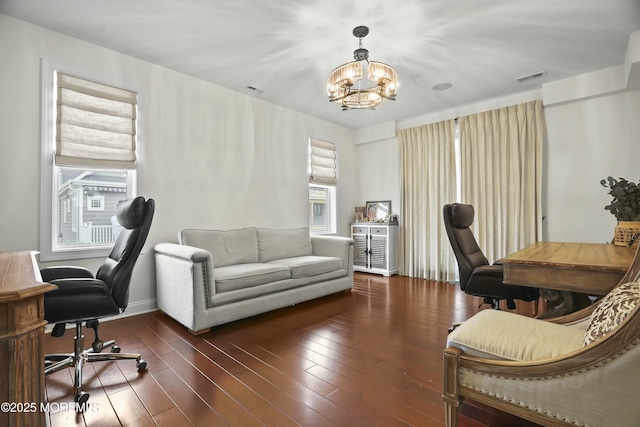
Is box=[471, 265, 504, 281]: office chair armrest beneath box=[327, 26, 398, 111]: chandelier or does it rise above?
beneath

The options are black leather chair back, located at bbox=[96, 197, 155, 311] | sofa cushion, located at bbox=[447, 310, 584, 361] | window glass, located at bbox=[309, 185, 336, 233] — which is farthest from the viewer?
→ window glass, located at bbox=[309, 185, 336, 233]

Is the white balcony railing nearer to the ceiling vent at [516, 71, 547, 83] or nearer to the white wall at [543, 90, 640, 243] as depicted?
the ceiling vent at [516, 71, 547, 83]

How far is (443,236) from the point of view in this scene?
456 cm

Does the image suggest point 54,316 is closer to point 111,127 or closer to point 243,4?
point 111,127

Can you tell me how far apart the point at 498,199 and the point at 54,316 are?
4.74 meters

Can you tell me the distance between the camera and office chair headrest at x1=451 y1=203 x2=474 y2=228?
260 centimetres

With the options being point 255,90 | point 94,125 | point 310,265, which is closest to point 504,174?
point 310,265

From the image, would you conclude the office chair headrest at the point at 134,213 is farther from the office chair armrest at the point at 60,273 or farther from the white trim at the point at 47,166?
the white trim at the point at 47,166

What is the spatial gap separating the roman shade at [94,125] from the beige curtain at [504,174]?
4.39 m

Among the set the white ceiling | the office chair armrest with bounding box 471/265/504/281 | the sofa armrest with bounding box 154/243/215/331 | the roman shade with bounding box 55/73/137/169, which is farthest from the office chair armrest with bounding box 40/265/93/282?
the office chair armrest with bounding box 471/265/504/281

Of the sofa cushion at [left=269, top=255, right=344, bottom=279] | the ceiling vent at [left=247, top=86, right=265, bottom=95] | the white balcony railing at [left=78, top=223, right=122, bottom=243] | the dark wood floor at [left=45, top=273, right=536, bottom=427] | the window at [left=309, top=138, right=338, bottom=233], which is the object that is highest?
→ the ceiling vent at [left=247, top=86, right=265, bottom=95]

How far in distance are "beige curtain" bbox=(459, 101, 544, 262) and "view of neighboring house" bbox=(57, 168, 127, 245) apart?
180 inches

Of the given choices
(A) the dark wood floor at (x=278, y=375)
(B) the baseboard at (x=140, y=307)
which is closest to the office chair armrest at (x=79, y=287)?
(A) the dark wood floor at (x=278, y=375)

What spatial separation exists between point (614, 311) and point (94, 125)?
3871 millimetres
